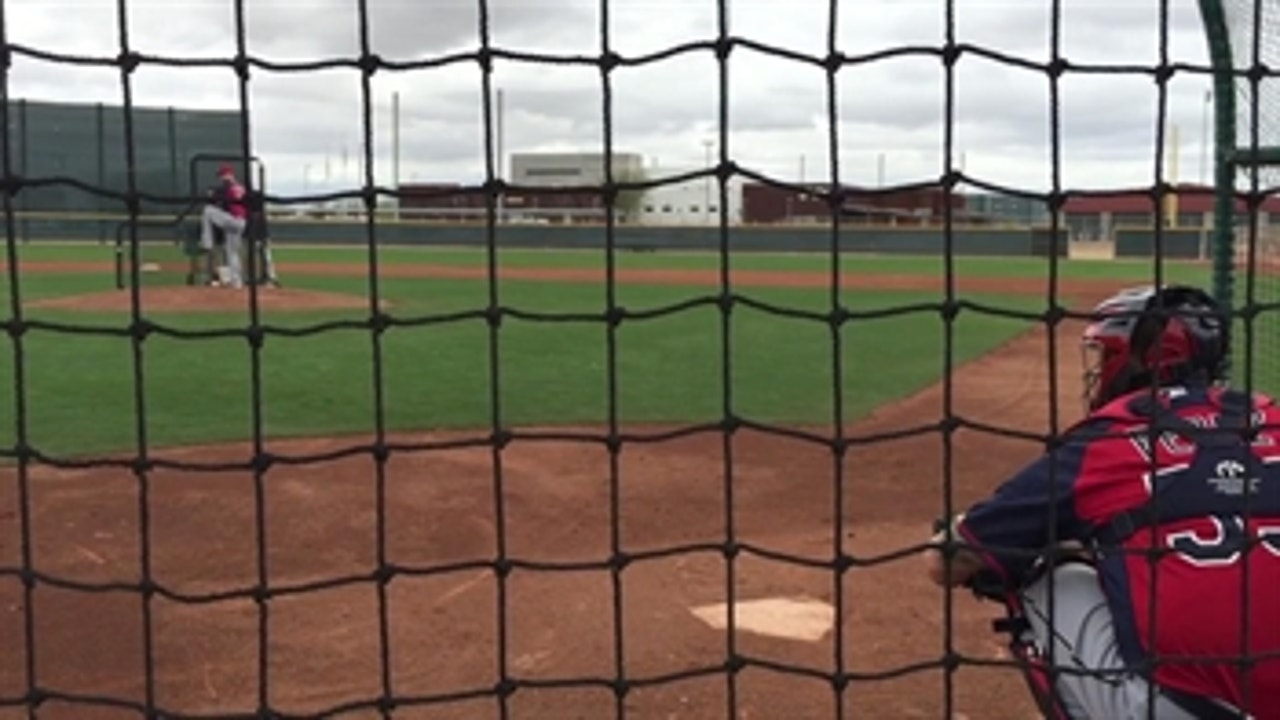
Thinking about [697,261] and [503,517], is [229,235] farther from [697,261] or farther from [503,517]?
[697,261]

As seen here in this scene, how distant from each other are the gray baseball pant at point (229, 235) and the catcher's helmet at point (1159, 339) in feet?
51.5

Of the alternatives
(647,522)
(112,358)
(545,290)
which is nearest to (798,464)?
(647,522)

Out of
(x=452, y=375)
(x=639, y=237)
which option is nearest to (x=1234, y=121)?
(x=452, y=375)

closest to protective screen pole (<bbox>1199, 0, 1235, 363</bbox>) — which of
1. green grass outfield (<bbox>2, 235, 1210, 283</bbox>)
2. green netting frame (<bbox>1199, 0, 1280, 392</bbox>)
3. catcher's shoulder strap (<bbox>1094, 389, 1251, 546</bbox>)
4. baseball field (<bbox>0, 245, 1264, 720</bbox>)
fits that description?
green netting frame (<bbox>1199, 0, 1280, 392</bbox>)

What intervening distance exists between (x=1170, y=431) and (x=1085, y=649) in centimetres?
50

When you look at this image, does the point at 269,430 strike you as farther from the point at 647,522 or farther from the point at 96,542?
the point at 647,522

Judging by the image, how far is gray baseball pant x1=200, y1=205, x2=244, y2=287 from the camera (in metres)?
17.9

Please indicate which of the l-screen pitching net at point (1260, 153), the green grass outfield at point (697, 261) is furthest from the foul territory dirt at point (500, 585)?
the green grass outfield at point (697, 261)

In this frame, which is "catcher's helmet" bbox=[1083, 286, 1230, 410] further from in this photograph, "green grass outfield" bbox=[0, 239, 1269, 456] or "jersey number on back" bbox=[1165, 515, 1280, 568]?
"green grass outfield" bbox=[0, 239, 1269, 456]

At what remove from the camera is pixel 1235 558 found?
105 inches

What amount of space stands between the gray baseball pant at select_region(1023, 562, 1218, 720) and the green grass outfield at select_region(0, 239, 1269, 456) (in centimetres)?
304

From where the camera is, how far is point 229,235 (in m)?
18.6

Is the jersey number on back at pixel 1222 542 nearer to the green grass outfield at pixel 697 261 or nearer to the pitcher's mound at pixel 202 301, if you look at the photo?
the pitcher's mound at pixel 202 301

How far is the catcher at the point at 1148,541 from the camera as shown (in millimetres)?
2652
